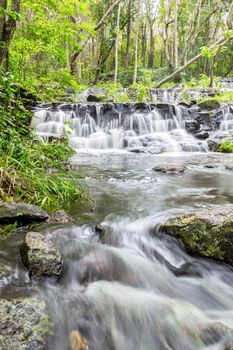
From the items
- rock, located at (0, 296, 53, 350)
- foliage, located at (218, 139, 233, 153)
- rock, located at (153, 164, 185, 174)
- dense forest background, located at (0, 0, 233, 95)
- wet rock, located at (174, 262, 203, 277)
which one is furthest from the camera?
foliage, located at (218, 139, 233, 153)

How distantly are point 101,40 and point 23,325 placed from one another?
26776mm

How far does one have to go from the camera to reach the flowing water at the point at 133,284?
2.04m

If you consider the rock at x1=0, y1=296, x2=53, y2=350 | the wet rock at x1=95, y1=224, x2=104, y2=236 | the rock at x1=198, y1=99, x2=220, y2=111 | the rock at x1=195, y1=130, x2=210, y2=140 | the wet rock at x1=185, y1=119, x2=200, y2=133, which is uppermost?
the rock at x1=198, y1=99, x2=220, y2=111

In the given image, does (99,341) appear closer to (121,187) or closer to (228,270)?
(228,270)

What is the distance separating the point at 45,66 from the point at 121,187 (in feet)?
56.4

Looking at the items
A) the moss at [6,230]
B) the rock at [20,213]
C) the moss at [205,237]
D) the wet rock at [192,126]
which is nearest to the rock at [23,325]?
the moss at [6,230]

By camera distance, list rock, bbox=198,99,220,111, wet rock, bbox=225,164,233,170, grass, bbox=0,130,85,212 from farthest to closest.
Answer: rock, bbox=198,99,220,111 < wet rock, bbox=225,164,233,170 < grass, bbox=0,130,85,212

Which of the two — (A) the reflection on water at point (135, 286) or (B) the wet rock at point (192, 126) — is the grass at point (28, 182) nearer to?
(A) the reflection on water at point (135, 286)

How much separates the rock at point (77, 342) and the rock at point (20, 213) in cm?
157

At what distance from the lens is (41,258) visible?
250 cm

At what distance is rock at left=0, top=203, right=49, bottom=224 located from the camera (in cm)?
317

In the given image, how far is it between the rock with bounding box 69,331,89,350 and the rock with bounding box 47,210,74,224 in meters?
1.60

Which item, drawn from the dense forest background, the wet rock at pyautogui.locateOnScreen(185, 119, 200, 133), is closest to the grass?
the dense forest background

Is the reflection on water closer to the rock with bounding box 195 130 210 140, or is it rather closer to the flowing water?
the flowing water
